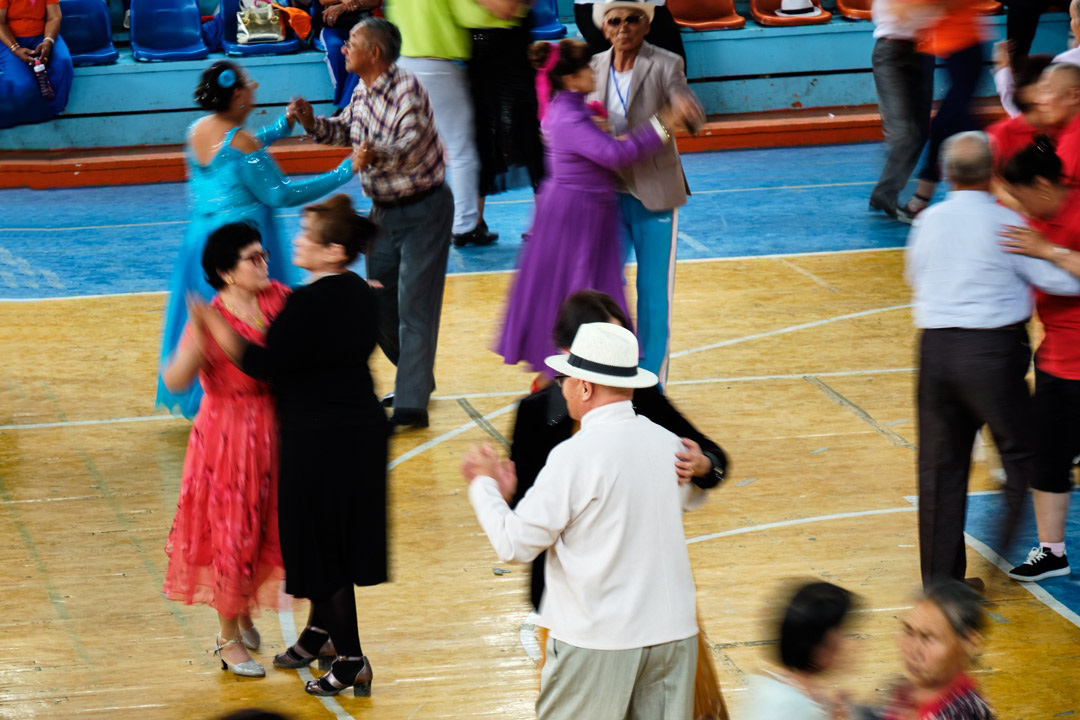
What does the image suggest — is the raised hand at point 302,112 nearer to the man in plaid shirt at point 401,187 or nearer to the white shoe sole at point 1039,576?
the man in plaid shirt at point 401,187

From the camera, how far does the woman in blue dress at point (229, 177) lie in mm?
7137

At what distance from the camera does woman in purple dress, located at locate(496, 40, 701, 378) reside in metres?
6.96

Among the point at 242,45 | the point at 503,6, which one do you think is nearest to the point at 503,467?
the point at 503,6

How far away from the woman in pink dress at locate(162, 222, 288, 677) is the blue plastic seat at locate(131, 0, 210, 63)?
1121cm

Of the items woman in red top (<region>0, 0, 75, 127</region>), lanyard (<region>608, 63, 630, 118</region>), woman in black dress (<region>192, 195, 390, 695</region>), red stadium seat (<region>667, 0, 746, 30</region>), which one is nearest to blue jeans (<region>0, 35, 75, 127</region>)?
woman in red top (<region>0, 0, 75, 127</region>)

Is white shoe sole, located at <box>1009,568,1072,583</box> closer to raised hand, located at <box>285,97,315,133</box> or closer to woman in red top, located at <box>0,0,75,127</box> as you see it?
raised hand, located at <box>285,97,315,133</box>

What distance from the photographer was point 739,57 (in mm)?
16047

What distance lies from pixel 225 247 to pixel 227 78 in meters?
2.39

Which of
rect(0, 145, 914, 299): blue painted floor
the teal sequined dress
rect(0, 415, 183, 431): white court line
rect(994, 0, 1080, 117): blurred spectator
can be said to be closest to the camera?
the teal sequined dress

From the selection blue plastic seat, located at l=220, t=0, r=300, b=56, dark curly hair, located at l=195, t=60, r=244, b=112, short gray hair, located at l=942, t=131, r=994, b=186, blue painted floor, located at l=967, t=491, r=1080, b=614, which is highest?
dark curly hair, located at l=195, t=60, r=244, b=112

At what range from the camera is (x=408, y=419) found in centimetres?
775

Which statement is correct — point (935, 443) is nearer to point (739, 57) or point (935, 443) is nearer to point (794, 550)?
point (794, 550)

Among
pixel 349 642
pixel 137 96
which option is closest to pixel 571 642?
pixel 349 642

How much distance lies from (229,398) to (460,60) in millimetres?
5952
